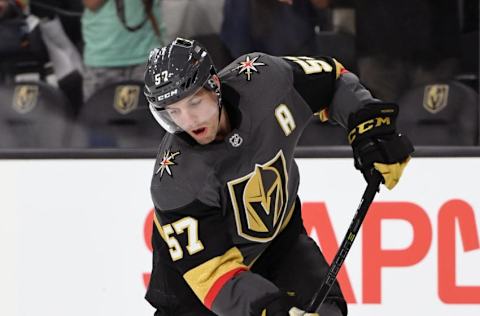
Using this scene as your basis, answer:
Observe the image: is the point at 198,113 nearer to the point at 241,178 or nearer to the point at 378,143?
the point at 241,178

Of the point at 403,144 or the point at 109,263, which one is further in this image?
the point at 109,263

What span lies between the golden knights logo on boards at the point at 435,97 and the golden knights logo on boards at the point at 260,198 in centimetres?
126

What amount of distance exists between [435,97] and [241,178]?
1.44 metres

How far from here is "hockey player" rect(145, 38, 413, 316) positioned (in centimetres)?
279

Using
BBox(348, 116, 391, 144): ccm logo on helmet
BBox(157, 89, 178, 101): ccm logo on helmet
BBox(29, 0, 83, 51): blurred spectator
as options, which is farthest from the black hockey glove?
BBox(29, 0, 83, 51): blurred spectator

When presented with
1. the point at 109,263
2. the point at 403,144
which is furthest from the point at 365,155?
the point at 109,263

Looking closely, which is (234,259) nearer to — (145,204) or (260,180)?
(260,180)

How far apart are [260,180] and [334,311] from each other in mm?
396

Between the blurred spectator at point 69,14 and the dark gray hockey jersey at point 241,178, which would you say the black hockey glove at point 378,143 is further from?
the blurred spectator at point 69,14

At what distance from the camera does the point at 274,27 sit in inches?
167

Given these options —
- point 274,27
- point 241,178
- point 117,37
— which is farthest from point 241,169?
point 117,37

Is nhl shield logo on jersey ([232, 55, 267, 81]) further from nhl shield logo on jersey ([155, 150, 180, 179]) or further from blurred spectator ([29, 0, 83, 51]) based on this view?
blurred spectator ([29, 0, 83, 51])

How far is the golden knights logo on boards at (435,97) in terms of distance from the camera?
13.6 ft

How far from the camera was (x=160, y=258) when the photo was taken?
3035 mm
